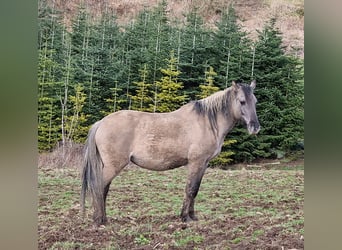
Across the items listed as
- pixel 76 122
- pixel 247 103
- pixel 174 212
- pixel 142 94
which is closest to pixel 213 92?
pixel 247 103

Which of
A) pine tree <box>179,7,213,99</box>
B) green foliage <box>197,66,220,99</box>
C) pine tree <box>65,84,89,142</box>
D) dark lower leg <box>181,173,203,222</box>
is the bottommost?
dark lower leg <box>181,173,203,222</box>

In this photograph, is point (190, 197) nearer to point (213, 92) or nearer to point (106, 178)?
point (106, 178)

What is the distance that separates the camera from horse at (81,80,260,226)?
168 inches

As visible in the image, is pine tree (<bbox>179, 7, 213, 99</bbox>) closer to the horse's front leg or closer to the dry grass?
the horse's front leg

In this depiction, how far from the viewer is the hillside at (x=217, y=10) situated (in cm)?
429

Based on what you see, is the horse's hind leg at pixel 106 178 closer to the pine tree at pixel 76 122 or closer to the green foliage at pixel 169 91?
the pine tree at pixel 76 122

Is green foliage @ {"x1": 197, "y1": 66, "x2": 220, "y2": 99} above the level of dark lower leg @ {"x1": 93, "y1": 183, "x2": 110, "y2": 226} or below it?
above

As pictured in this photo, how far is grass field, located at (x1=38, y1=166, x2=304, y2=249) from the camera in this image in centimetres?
422

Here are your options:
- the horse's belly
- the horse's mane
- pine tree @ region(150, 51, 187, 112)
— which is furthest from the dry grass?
the horse's mane

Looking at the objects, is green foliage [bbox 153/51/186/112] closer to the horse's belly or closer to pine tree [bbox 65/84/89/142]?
the horse's belly

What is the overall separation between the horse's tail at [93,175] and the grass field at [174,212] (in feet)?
0.22

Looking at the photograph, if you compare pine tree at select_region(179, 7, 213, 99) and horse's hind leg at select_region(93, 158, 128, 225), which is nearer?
horse's hind leg at select_region(93, 158, 128, 225)

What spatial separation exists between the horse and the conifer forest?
81 millimetres

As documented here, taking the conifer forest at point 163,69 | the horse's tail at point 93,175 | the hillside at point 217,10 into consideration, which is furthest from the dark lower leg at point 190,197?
the hillside at point 217,10
